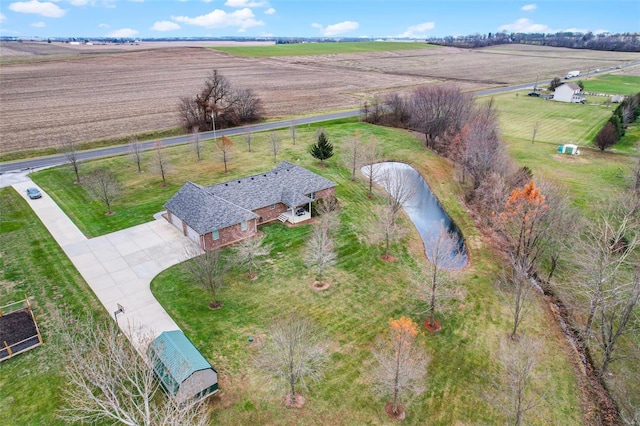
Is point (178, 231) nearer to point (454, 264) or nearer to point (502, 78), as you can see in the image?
point (454, 264)

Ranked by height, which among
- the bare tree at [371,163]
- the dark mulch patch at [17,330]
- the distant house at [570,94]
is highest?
the distant house at [570,94]

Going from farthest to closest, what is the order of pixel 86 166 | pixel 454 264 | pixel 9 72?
pixel 9 72, pixel 86 166, pixel 454 264

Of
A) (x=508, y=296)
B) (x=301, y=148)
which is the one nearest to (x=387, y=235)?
(x=508, y=296)

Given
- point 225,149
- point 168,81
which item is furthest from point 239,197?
point 168,81

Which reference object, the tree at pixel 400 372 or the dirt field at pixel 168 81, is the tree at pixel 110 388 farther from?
the dirt field at pixel 168 81

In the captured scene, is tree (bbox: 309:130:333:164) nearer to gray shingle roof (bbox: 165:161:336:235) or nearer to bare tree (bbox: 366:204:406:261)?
gray shingle roof (bbox: 165:161:336:235)

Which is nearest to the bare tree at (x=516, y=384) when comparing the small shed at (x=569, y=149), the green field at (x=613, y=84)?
the small shed at (x=569, y=149)
